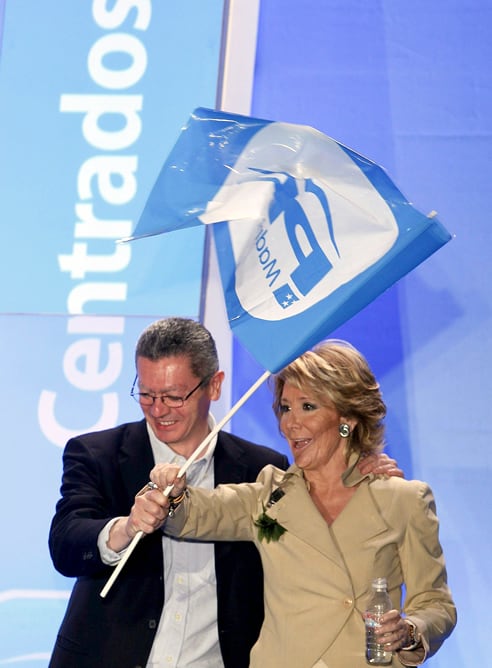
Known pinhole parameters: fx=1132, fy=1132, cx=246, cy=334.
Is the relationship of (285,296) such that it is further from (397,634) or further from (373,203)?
(397,634)

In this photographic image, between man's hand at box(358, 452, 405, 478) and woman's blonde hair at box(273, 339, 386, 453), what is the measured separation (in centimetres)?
3

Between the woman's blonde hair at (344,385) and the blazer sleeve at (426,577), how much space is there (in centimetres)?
22

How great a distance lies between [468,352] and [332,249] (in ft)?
5.74

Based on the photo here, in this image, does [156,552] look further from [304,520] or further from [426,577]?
[426,577]

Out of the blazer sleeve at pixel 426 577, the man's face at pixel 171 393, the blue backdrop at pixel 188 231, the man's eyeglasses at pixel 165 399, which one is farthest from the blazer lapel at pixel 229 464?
the blue backdrop at pixel 188 231

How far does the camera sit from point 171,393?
3.18 metres

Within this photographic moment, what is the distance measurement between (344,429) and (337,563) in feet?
1.18

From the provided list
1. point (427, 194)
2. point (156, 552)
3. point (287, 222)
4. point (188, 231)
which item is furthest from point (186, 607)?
point (427, 194)

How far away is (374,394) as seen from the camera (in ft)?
10.0

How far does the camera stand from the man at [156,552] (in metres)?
3.01

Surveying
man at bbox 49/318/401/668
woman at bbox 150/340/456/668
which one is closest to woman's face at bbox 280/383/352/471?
woman at bbox 150/340/456/668

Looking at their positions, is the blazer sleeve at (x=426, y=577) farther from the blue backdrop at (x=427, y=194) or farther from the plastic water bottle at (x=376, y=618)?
the blue backdrop at (x=427, y=194)

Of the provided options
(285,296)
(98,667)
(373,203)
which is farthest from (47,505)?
(373,203)

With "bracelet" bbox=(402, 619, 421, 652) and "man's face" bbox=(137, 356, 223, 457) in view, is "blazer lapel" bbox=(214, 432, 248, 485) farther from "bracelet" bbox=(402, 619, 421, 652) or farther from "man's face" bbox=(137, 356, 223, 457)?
"bracelet" bbox=(402, 619, 421, 652)
